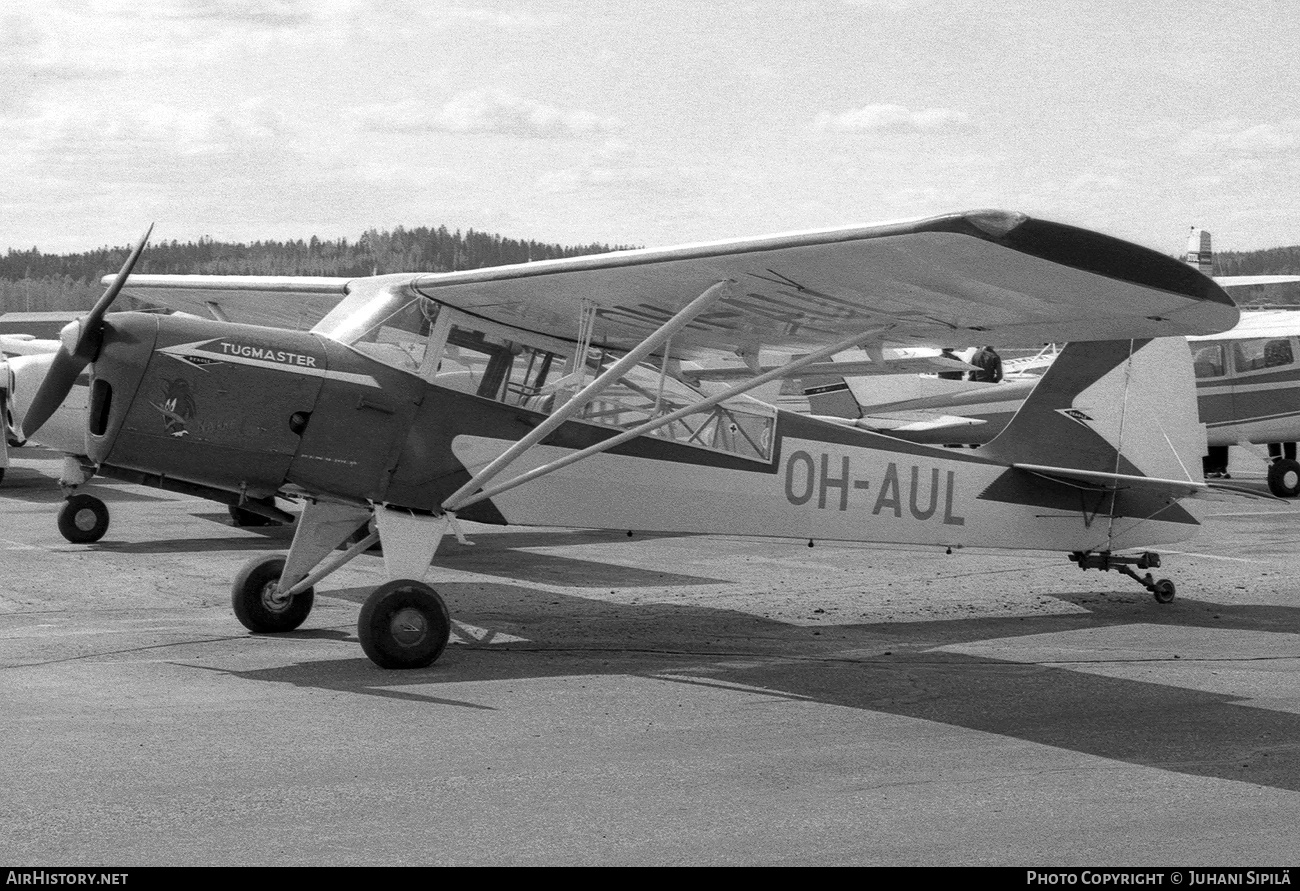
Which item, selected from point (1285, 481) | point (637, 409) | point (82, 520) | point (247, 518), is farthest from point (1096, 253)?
point (1285, 481)

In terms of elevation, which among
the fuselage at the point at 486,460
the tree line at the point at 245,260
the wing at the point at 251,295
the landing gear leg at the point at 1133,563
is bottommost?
the landing gear leg at the point at 1133,563

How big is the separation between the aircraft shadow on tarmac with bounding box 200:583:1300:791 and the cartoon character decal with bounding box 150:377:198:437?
1.42 m

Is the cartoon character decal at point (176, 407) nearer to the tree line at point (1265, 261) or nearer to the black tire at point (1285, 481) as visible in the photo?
the black tire at point (1285, 481)

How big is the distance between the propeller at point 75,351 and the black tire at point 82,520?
21.3 feet

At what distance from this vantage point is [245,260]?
459ft

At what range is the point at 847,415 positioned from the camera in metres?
23.8

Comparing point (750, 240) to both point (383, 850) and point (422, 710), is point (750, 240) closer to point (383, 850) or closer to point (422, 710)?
point (422, 710)

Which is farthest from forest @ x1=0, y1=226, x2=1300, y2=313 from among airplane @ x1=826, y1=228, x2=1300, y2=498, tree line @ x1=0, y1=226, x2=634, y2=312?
airplane @ x1=826, y1=228, x2=1300, y2=498

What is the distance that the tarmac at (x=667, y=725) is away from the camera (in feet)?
A: 15.8

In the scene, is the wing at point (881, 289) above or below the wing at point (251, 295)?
below

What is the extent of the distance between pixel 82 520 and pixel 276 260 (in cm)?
13851

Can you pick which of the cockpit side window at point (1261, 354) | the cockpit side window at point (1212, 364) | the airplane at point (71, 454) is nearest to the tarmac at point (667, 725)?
the airplane at point (71, 454)

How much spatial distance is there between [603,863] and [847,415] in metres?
19.6

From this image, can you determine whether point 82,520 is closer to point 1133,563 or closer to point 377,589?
point 377,589
